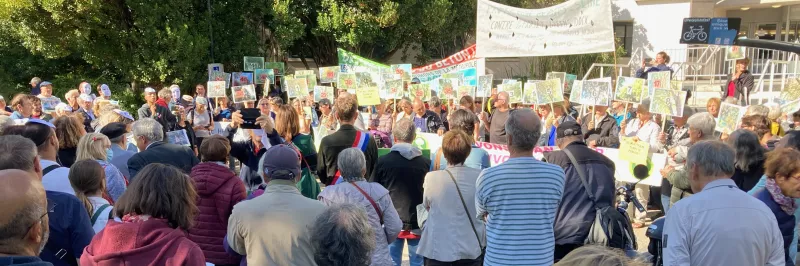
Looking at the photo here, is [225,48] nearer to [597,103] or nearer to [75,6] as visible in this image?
[75,6]

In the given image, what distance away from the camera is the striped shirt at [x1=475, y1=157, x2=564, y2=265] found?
11.7 feet

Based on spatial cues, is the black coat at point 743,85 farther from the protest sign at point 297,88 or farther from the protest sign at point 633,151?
the protest sign at point 297,88

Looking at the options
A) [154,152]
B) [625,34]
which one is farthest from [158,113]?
[625,34]

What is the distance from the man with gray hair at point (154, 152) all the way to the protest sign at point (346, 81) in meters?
7.14

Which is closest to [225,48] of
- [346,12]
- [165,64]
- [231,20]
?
[231,20]

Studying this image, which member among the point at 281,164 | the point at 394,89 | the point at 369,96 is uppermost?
the point at 394,89

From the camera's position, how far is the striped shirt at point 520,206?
3.57 m

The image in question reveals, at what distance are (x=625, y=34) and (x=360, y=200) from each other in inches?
796

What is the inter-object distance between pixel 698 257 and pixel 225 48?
16644 mm

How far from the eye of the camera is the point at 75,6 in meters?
15.2

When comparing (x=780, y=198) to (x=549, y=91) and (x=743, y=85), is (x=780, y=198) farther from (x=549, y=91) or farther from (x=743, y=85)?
(x=743, y=85)

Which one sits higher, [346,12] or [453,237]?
[346,12]

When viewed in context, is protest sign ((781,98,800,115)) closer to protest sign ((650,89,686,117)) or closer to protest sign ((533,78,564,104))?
protest sign ((650,89,686,117))

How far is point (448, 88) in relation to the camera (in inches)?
444
